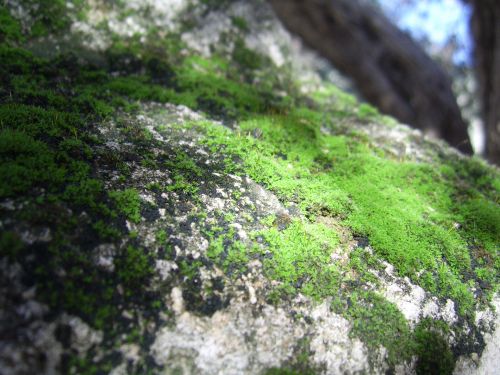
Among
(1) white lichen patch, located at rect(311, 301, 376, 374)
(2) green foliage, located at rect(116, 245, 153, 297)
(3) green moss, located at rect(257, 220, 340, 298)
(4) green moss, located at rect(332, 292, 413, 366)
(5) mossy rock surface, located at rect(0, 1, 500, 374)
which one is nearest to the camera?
(5) mossy rock surface, located at rect(0, 1, 500, 374)

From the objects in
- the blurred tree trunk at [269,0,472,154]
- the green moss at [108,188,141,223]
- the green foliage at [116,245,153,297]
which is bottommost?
the green foliage at [116,245,153,297]

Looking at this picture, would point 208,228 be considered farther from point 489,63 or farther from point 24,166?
point 489,63

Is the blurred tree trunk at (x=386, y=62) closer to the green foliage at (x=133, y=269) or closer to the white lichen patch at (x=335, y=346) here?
the white lichen patch at (x=335, y=346)

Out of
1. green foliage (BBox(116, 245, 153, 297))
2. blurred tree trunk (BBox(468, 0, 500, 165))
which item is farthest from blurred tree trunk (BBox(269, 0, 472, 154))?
green foliage (BBox(116, 245, 153, 297))

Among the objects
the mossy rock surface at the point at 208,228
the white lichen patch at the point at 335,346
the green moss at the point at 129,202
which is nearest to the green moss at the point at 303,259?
the mossy rock surface at the point at 208,228

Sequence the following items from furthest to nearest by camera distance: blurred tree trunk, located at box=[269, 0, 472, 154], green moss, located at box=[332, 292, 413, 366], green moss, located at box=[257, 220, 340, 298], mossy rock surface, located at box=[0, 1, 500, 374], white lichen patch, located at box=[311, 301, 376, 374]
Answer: blurred tree trunk, located at box=[269, 0, 472, 154] < green moss, located at box=[257, 220, 340, 298] < green moss, located at box=[332, 292, 413, 366] < white lichen patch, located at box=[311, 301, 376, 374] < mossy rock surface, located at box=[0, 1, 500, 374]

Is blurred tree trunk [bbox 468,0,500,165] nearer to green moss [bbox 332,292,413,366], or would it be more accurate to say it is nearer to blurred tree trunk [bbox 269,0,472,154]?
blurred tree trunk [bbox 269,0,472,154]

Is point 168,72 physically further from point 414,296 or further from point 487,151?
point 487,151

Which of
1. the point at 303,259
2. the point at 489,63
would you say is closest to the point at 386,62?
the point at 489,63
